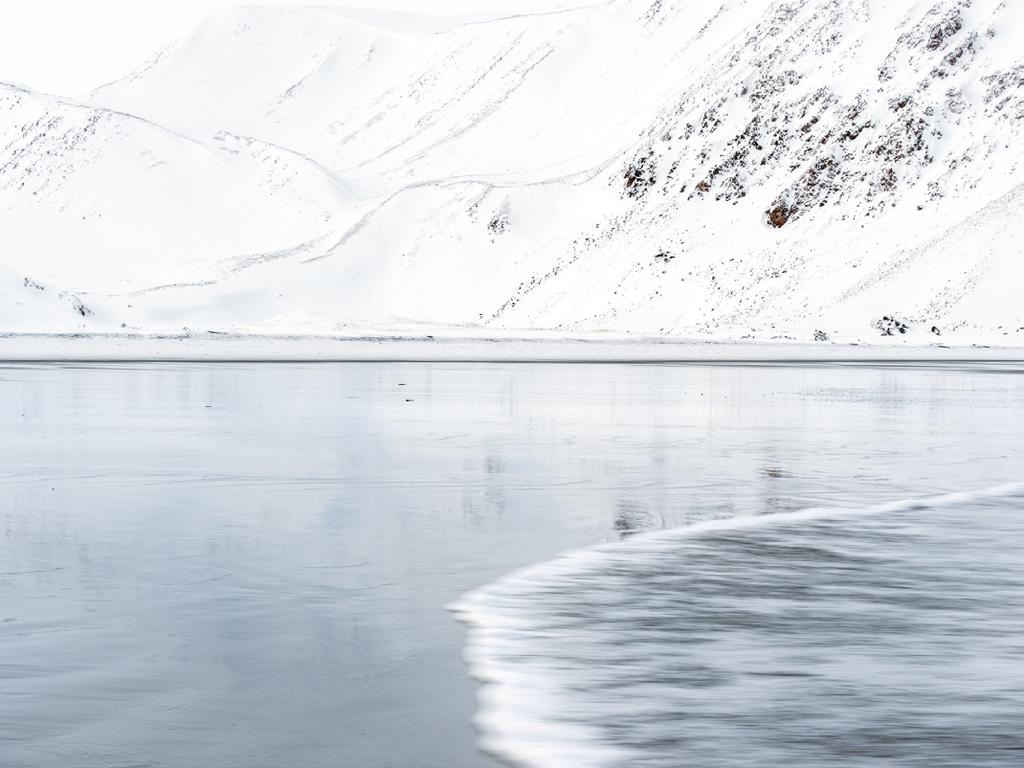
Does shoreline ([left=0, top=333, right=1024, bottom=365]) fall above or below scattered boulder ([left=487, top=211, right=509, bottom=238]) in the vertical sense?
below

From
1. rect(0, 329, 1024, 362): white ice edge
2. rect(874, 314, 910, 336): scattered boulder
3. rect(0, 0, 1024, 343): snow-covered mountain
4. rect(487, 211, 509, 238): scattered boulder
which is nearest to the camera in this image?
rect(0, 329, 1024, 362): white ice edge

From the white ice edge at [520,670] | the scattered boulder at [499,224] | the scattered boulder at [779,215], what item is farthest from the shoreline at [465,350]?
the white ice edge at [520,670]

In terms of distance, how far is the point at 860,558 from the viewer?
898 cm

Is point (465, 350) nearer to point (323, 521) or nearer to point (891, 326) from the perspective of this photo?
point (891, 326)

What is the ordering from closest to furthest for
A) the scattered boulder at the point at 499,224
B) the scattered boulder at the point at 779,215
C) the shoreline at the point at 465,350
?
the shoreline at the point at 465,350 → the scattered boulder at the point at 779,215 → the scattered boulder at the point at 499,224

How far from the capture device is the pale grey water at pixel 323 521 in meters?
5.48

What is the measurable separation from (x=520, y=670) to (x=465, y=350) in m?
53.3

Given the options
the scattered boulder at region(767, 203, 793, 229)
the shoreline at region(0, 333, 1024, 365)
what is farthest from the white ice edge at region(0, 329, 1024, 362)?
the scattered boulder at region(767, 203, 793, 229)

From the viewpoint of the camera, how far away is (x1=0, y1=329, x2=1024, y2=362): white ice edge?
51.1 meters

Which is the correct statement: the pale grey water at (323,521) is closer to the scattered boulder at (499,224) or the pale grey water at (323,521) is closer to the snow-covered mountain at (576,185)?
the snow-covered mountain at (576,185)

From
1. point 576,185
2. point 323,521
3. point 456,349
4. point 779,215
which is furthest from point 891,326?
point 323,521

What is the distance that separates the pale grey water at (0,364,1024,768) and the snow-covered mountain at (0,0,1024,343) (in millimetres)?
49954

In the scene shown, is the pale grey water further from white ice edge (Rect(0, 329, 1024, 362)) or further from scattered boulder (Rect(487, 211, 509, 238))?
scattered boulder (Rect(487, 211, 509, 238))

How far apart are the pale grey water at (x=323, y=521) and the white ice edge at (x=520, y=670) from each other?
0.37 ft
